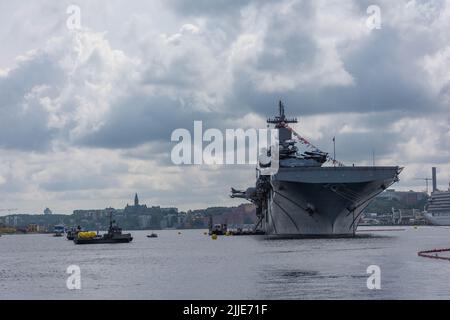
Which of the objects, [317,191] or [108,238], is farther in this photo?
[108,238]

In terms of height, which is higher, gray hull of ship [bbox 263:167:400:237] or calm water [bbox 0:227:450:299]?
gray hull of ship [bbox 263:167:400:237]

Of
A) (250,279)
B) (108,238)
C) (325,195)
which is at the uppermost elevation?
(325,195)

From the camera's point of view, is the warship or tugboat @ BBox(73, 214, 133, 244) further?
tugboat @ BBox(73, 214, 133, 244)

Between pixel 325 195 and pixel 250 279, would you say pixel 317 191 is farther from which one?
pixel 250 279

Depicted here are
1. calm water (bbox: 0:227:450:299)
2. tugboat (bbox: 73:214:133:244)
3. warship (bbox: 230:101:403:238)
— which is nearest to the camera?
calm water (bbox: 0:227:450:299)

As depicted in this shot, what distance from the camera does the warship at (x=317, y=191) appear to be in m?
111

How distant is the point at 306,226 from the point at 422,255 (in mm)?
45503

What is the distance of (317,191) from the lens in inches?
4476

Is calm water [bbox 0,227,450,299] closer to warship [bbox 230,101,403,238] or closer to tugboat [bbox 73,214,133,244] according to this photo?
warship [bbox 230,101,403,238]

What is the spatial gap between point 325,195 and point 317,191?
5.13ft

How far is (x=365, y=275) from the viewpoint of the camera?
→ 58531 mm

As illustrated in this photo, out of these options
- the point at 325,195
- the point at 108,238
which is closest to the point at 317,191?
the point at 325,195

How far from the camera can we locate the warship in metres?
111

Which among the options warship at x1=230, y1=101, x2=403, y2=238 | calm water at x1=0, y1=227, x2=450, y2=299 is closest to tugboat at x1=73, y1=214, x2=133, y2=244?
warship at x1=230, y1=101, x2=403, y2=238
